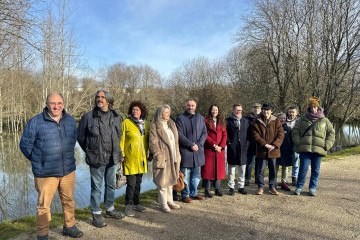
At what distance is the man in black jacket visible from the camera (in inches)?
142

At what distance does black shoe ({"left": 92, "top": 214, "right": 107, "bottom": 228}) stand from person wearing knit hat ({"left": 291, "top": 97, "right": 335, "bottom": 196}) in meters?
4.19

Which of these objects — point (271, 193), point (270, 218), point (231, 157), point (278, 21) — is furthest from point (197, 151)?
point (278, 21)

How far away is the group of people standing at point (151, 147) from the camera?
3158mm

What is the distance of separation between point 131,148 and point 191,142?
1.22 m

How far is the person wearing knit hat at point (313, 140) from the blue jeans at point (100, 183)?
4080 mm

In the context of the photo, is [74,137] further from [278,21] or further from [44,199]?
[278,21]

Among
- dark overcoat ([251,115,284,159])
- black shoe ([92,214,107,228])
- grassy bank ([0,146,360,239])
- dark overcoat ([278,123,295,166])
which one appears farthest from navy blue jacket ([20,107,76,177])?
dark overcoat ([278,123,295,166])

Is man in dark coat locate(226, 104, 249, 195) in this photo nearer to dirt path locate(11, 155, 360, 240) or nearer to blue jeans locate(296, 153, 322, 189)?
dirt path locate(11, 155, 360, 240)

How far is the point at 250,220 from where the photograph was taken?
396 cm

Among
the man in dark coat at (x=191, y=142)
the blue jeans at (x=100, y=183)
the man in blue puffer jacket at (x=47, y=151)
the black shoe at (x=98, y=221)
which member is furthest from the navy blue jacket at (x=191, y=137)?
the man in blue puffer jacket at (x=47, y=151)

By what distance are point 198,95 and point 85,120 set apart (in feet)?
82.1

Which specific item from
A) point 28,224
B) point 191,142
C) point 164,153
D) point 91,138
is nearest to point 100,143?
point 91,138

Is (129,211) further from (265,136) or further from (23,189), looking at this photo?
(23,189)

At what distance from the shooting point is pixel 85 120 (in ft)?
11.9
